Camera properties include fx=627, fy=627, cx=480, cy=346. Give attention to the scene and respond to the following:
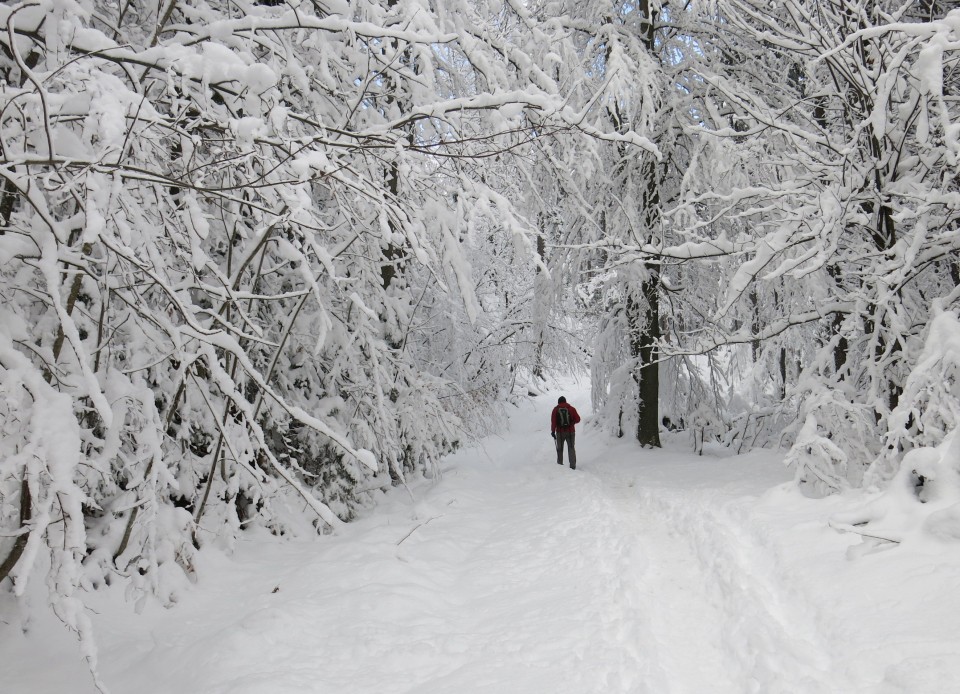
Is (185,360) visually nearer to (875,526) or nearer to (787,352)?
(875,526)

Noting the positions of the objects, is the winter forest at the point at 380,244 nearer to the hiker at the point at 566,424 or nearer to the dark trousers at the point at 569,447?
the hiker at the point at 566,424

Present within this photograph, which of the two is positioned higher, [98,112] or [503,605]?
[98,112]

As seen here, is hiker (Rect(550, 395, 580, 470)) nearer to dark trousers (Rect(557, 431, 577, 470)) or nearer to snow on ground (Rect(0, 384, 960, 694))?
dark trousers (Rect(557, 431, 577, 470))

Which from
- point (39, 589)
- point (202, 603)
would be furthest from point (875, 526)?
point (39, 589)

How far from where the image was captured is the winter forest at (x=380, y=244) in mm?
2486

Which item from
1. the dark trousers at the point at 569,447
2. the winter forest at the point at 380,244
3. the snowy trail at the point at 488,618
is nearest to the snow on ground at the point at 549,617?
the snowy trail at the point at 488,618

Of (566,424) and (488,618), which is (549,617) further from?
(566,424)

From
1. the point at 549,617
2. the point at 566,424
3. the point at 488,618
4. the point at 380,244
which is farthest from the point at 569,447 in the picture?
the point at 549,617

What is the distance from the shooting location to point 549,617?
176 inches

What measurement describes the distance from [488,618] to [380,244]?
460 cm

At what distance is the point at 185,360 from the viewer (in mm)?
2904

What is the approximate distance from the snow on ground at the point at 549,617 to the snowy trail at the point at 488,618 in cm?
2

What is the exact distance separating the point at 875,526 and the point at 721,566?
46.9 inches

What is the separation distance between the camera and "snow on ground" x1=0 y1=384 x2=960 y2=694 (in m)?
3.48
